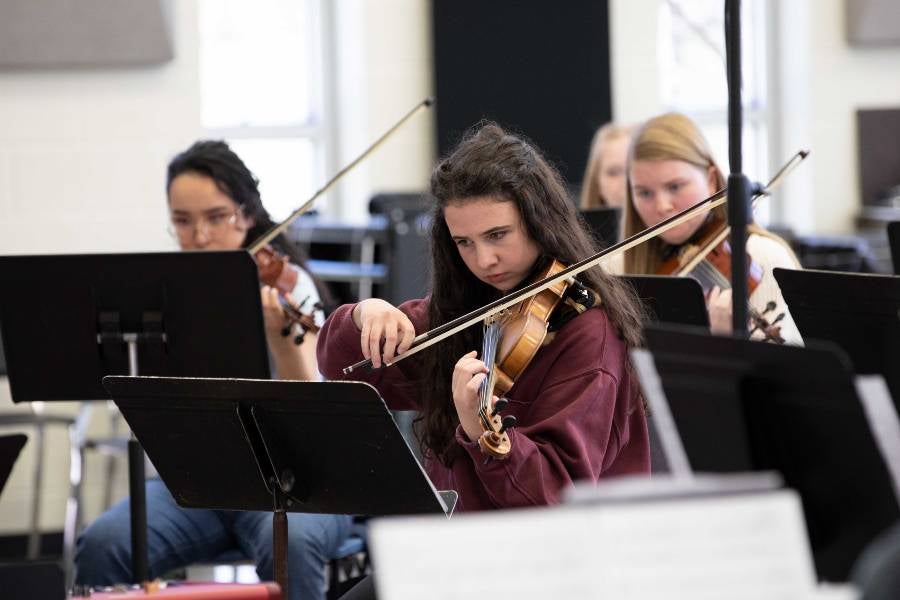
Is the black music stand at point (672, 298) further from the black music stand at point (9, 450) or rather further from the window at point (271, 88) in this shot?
the window at point (271, 88)

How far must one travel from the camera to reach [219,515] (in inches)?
103

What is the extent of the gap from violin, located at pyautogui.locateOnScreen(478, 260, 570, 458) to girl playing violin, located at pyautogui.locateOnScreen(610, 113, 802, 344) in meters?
0.72

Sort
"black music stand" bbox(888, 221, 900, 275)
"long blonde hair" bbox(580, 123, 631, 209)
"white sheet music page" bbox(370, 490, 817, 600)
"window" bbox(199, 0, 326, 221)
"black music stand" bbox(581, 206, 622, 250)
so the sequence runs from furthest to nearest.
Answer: "window" bbox(199, 0, 326, 221)
"long blonde hair" bbox(580, 123, 631, 209)
"black music stand" bbox(581, 206, 622, 250)
"black music stand" bbox(888, 221, 900, 275)
"white sheet music page" bbox(370, 490, 817, 600)

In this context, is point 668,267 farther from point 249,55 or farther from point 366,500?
point 249,55

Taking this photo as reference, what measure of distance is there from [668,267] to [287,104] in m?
2.65

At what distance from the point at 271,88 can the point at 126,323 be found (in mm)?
2858

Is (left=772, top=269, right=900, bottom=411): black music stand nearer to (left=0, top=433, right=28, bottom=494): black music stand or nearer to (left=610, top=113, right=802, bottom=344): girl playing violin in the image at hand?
(left=610, top=113, right=802, bottom=344): girl playing violin

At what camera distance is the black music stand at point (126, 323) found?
7.59 ft

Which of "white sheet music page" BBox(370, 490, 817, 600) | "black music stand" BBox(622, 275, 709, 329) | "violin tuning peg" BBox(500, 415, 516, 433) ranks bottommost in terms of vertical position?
"violin tuning peg" BBox(500, 415, 516, 433)

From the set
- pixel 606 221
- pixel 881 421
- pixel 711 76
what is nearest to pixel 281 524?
pixel 881 421

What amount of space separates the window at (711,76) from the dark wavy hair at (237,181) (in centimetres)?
269

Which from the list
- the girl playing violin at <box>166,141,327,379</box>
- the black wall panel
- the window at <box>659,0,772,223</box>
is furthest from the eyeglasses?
the window at <box>659,0,772,223</box>

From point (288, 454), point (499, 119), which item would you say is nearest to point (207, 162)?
point (288, 454)

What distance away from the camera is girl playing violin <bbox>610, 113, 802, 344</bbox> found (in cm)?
274
